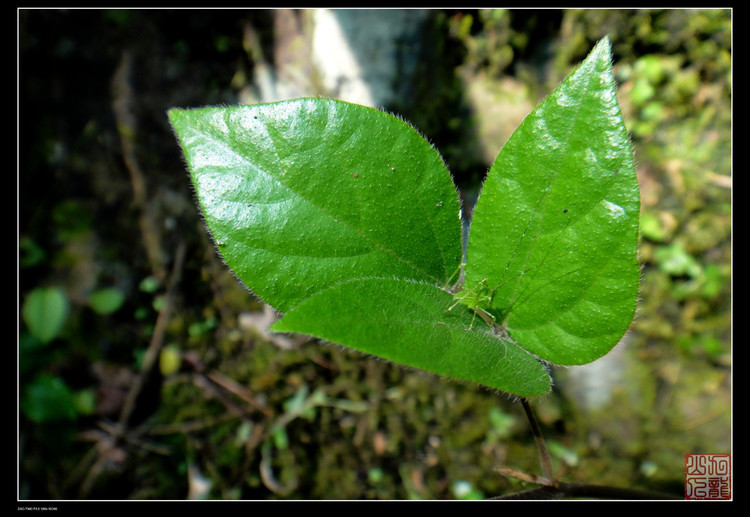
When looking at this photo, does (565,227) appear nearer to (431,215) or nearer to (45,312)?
(431,215)

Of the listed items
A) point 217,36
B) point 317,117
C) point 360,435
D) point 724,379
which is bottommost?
point 360,435

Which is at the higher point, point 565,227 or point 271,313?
point 565,227

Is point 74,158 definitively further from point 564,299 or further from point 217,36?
point 564,299

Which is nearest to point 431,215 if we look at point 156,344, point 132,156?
point 156,344

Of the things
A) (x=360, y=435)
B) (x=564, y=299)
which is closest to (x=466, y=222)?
(x=360, y=435)

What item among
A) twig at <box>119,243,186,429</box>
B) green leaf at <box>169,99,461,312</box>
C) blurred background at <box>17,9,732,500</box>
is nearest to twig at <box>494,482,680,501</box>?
green leaf at <box>169,99,461,312</box>

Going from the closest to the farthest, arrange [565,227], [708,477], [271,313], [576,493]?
1. [565,227]
2. [576,493]
3. [708,477]
4. [271,313]

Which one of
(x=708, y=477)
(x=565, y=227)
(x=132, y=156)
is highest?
(x=132, y=156)

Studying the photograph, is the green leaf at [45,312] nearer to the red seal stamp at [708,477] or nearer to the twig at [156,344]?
the twig at [156,344]
